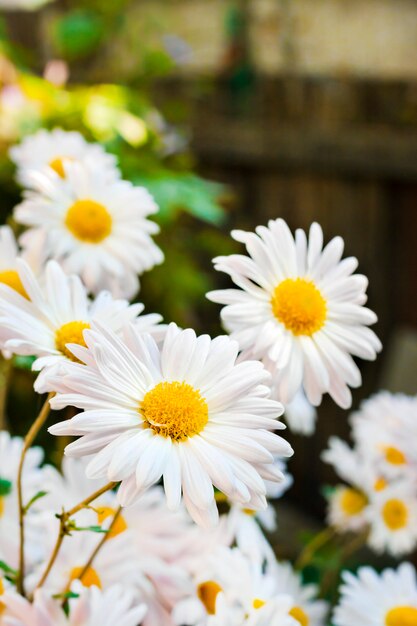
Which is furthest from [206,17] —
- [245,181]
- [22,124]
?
[22,124]

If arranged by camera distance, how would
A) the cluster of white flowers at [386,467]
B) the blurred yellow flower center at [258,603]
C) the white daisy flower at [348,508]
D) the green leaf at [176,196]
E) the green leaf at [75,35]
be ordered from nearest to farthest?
the blurred yellow flower center at [258,603]
the cluster of white flowers at [386,467]
the white daisy flower at [348,508]
the green leaf at [176,196]
the green leaf at [75,35]

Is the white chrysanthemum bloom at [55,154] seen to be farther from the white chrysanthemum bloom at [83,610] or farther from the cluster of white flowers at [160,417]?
the white chrysanthemum bloom at [83,610]

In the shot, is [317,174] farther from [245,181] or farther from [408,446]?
[408,446]

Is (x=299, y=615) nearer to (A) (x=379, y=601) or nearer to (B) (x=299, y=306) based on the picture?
(A) (x=379, y=601)

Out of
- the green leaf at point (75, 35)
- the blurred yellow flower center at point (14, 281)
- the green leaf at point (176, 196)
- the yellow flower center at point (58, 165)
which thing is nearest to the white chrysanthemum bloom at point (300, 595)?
the blurred yellow flower center at point (14, 281)

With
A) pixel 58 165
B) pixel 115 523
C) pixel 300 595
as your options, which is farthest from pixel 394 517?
pixel 58 165

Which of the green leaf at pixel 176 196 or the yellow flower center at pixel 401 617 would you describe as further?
the green leaf at pixel 176 196

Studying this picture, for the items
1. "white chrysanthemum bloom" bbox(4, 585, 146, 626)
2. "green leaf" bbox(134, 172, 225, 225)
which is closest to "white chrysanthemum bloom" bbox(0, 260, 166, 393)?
"white chrysanthemum bloom" bbox(4, 585, 146, 626)
